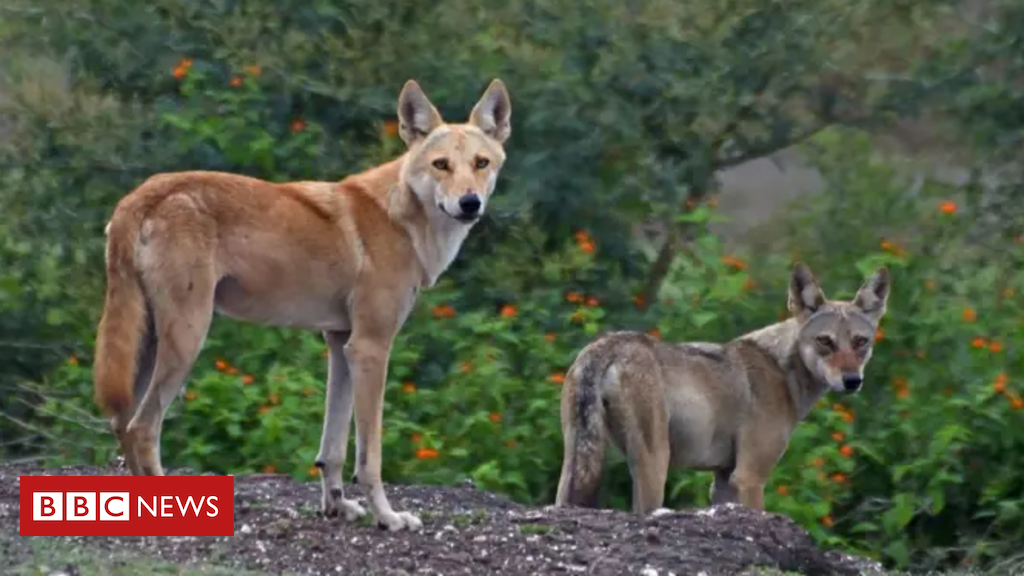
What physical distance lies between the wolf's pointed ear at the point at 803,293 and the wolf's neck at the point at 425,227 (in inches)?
94.9

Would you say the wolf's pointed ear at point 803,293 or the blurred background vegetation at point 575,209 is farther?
the blurred background vegetation at point 575,209

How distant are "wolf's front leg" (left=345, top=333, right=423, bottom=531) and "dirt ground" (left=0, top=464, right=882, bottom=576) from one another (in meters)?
0.08

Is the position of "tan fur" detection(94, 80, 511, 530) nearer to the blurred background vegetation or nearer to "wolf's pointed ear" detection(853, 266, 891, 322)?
the blurred background vegetation

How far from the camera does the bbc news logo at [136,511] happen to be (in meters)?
7.77

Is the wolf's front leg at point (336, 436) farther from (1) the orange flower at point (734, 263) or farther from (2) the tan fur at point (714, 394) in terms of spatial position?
(1) the orange flower at point (734, 263)

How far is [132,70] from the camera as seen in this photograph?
13281 millimetres

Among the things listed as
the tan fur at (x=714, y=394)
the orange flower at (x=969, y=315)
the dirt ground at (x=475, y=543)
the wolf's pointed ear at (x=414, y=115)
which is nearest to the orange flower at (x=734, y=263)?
the orange flower at (x=969, y=315)

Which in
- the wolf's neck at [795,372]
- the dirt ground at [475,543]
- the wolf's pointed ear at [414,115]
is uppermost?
the wolf's pointed ear at [414,115]

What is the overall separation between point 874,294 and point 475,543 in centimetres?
313

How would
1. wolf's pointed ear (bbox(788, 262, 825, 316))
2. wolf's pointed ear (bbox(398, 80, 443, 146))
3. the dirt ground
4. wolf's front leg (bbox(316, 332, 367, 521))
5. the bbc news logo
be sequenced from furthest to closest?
A: wolf's pointed ear (bbox(788, 262, 825, 316))
wolf's pointed ear (bbox(398, 80, 443, 146))
wolf's front leg (bbox(316, 332, 367, 521))
the bbc news logo
the dirt ground

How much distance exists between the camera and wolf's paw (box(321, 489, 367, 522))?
26.9ft

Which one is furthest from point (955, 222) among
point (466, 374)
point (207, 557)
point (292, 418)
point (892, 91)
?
point (207, 557)

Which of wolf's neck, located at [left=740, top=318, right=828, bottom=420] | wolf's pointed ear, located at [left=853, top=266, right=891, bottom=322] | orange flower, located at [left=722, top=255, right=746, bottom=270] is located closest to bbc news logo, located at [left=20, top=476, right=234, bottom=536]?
wolf's neck, located at [left=740, top=318, right=828, bottom=420]

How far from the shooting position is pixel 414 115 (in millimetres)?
8625
